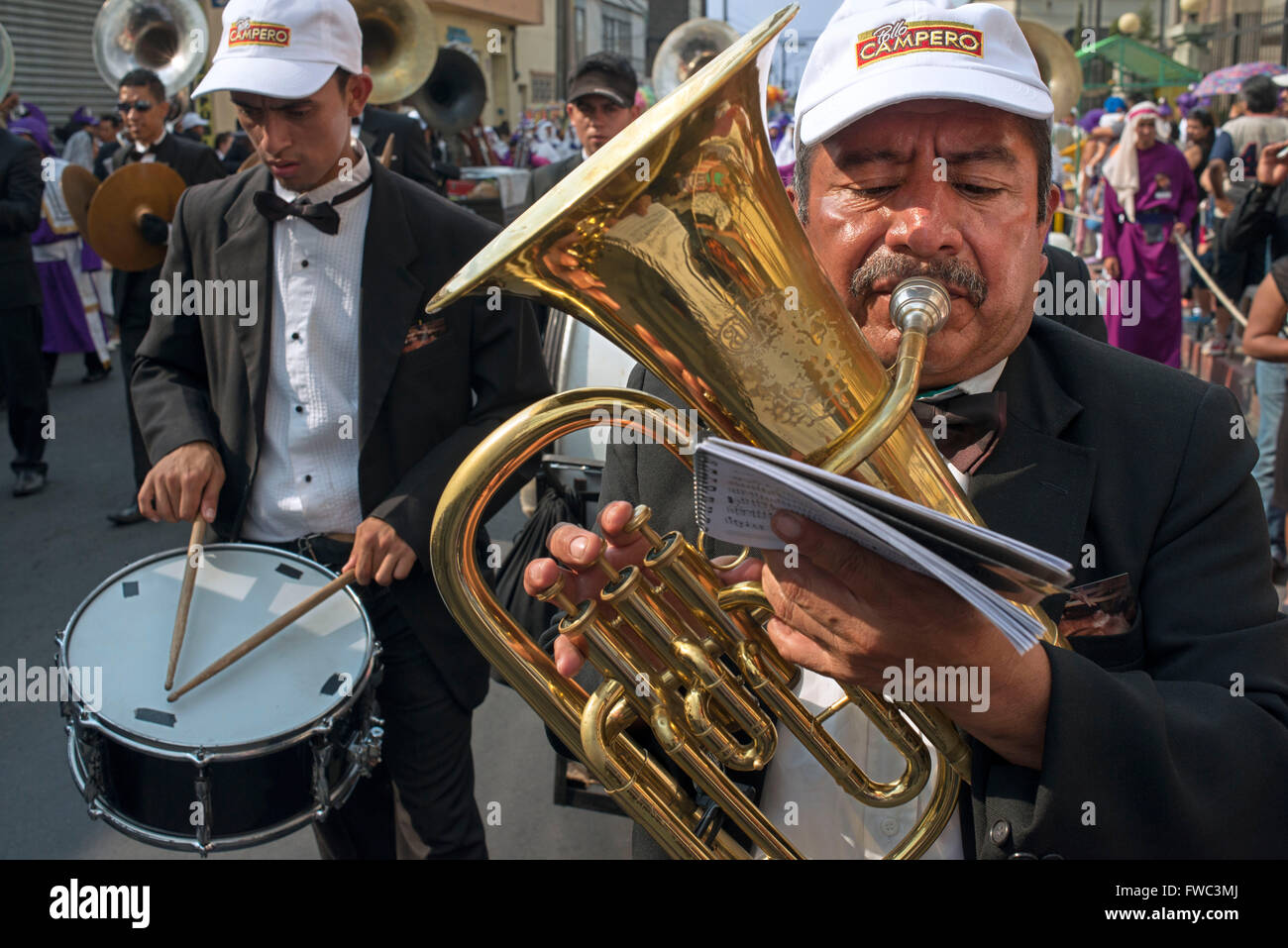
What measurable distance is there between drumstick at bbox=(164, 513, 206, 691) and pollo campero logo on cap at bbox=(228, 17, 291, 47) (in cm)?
104

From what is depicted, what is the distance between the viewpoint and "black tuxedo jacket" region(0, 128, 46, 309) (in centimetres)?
→ 589

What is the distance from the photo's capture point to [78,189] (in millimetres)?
6090

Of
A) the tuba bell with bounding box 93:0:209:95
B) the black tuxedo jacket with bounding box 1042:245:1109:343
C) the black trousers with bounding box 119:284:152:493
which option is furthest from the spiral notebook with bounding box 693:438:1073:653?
the tuba bell with bounding box 93:0:209:95

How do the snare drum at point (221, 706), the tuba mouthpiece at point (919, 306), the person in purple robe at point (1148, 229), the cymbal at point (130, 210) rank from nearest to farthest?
the tuba mouthpiece at point (919, 306), the snare drum at point (221, 706), the cymbal at point (130, 210), the person in purple robe at point (1148, 229)

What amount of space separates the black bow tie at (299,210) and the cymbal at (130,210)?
2.95 m

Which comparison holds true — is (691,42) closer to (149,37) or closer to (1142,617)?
(149,37)

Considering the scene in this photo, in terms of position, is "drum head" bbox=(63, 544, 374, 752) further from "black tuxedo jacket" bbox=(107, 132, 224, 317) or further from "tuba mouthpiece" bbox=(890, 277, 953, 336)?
"black tuxedo jacket" bbox=(107, 132, 224, 317)

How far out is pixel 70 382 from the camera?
355 inches

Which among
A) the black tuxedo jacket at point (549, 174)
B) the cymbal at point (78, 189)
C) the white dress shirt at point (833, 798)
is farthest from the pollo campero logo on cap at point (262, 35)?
the cymbal at point (78, 189)

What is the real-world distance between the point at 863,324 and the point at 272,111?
1.57m

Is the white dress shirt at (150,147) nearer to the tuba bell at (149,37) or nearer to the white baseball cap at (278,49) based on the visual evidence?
the white baseball cap at (278,49)

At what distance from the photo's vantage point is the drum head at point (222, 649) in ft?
6.57

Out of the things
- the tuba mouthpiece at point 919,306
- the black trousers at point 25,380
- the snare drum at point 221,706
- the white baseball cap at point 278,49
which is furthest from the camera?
the black trousers at point 25,380

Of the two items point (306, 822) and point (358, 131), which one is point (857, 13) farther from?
point (358, 131)
